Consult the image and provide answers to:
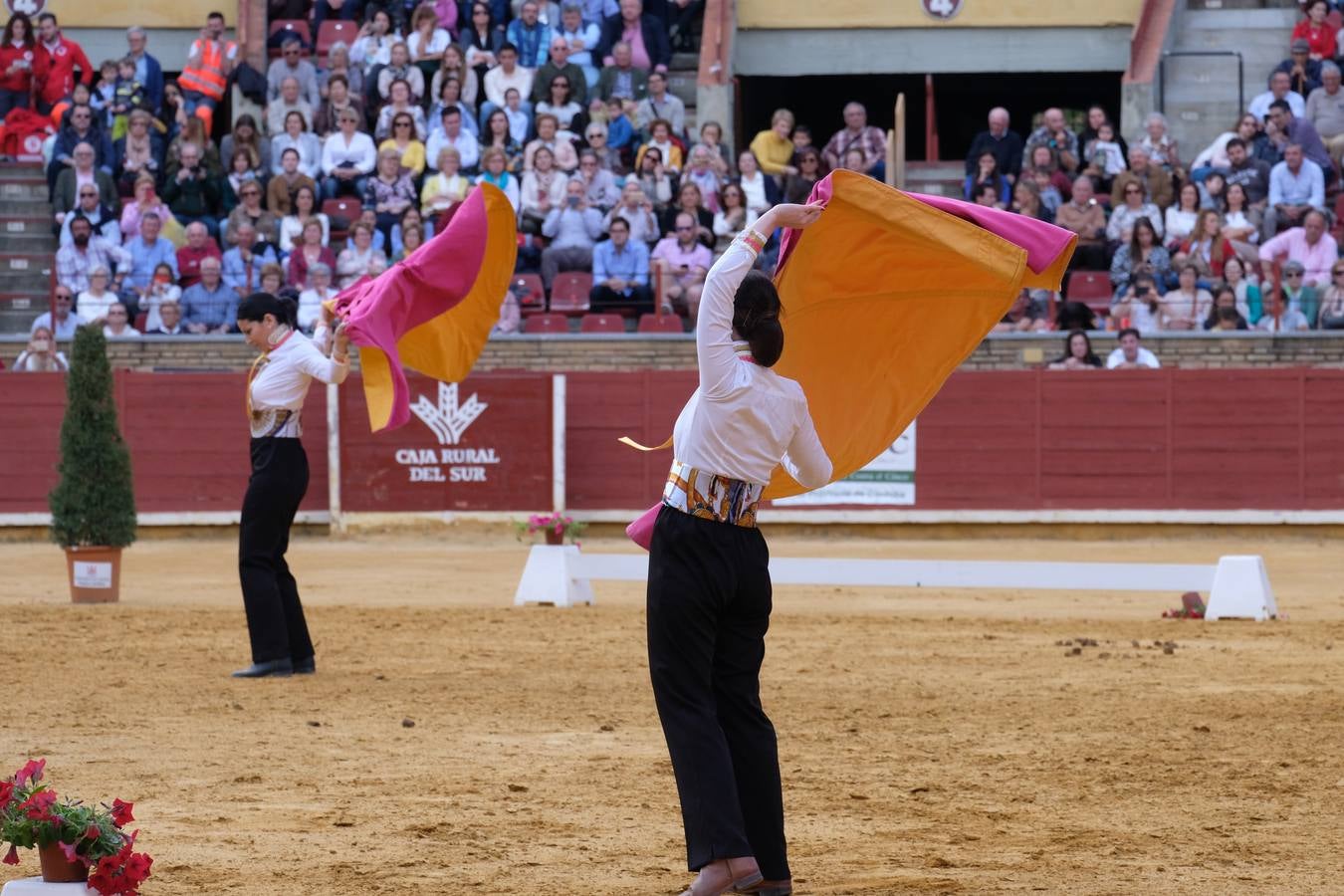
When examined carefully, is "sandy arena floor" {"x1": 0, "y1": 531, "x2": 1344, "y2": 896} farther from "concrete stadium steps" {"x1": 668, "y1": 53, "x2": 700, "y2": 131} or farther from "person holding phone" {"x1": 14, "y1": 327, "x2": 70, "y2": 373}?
"concrete stadium steps" {"x1": 668, "y1": 53, "x2": 700, "y2": 131}

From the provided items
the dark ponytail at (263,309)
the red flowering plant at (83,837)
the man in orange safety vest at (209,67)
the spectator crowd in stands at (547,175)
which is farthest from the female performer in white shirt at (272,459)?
the man in orange safety vest at (209,67)

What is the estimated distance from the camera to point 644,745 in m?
7.98

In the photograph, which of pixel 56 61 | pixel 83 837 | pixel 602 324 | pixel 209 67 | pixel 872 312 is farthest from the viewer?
pixel 209 67

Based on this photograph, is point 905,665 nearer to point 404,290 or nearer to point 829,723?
point 829,723

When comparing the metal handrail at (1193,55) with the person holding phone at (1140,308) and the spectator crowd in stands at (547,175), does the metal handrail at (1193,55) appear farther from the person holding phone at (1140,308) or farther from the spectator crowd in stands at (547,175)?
the person holding phone at (1140,308)

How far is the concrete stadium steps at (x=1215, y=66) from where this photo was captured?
77.2ft

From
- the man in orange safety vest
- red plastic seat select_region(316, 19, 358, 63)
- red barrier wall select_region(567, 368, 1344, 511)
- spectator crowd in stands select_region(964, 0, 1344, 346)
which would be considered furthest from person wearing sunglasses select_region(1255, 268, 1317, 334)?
the man in orange safety vest

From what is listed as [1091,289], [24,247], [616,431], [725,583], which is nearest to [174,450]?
[24,247]

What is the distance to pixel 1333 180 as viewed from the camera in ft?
69.0

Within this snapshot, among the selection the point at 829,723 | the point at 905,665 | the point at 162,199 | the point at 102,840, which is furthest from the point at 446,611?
the point at 162,199

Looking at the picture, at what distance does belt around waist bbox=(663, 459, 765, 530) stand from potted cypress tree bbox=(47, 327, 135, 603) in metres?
8.86

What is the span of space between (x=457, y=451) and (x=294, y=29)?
7.11 meters

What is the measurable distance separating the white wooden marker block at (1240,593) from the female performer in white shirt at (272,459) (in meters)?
5.89

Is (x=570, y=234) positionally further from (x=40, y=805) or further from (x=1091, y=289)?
(x=40, y=805)
